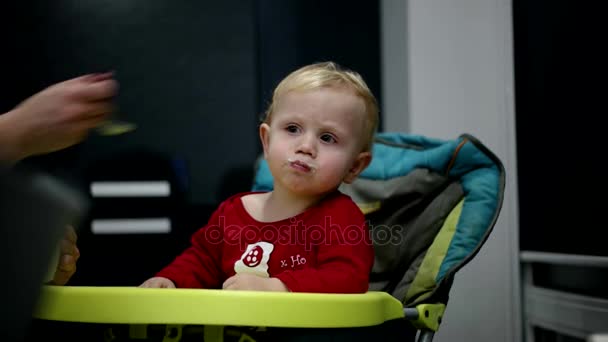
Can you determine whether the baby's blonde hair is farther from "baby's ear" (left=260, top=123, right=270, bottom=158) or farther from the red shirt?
the red shirt

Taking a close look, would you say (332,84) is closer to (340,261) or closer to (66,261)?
(340,261)

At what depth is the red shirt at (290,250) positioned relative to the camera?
3.06 feet

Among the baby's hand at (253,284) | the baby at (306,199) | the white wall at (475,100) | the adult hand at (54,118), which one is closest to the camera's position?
the adult hand at (54,118)

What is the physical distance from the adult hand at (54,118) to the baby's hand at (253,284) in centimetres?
33

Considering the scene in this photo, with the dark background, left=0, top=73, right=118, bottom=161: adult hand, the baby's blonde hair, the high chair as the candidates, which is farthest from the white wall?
left=0, top=73, right=118, bottom=161: adult hand

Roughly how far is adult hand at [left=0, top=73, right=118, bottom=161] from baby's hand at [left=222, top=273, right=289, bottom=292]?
1.07ft

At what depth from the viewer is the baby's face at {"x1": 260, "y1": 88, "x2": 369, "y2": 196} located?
3.45 ft

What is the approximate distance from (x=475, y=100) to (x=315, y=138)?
2.65 feet

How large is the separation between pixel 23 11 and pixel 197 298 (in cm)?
144

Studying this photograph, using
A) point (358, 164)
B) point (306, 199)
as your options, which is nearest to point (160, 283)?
point (306, 199)

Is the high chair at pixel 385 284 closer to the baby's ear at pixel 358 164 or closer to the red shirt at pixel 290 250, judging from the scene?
the red shirt at pixel 290 250

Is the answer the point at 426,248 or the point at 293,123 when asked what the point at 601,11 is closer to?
the point at 426,248

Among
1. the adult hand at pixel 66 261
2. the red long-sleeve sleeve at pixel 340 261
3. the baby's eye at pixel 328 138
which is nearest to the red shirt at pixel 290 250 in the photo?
the red long-sleeve sleeve at pixel 340 261

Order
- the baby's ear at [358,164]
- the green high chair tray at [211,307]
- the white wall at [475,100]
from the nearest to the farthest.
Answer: the green high chair tray at [211,307] < the baby's ear at [358,164] < the white wall at [475,100]
